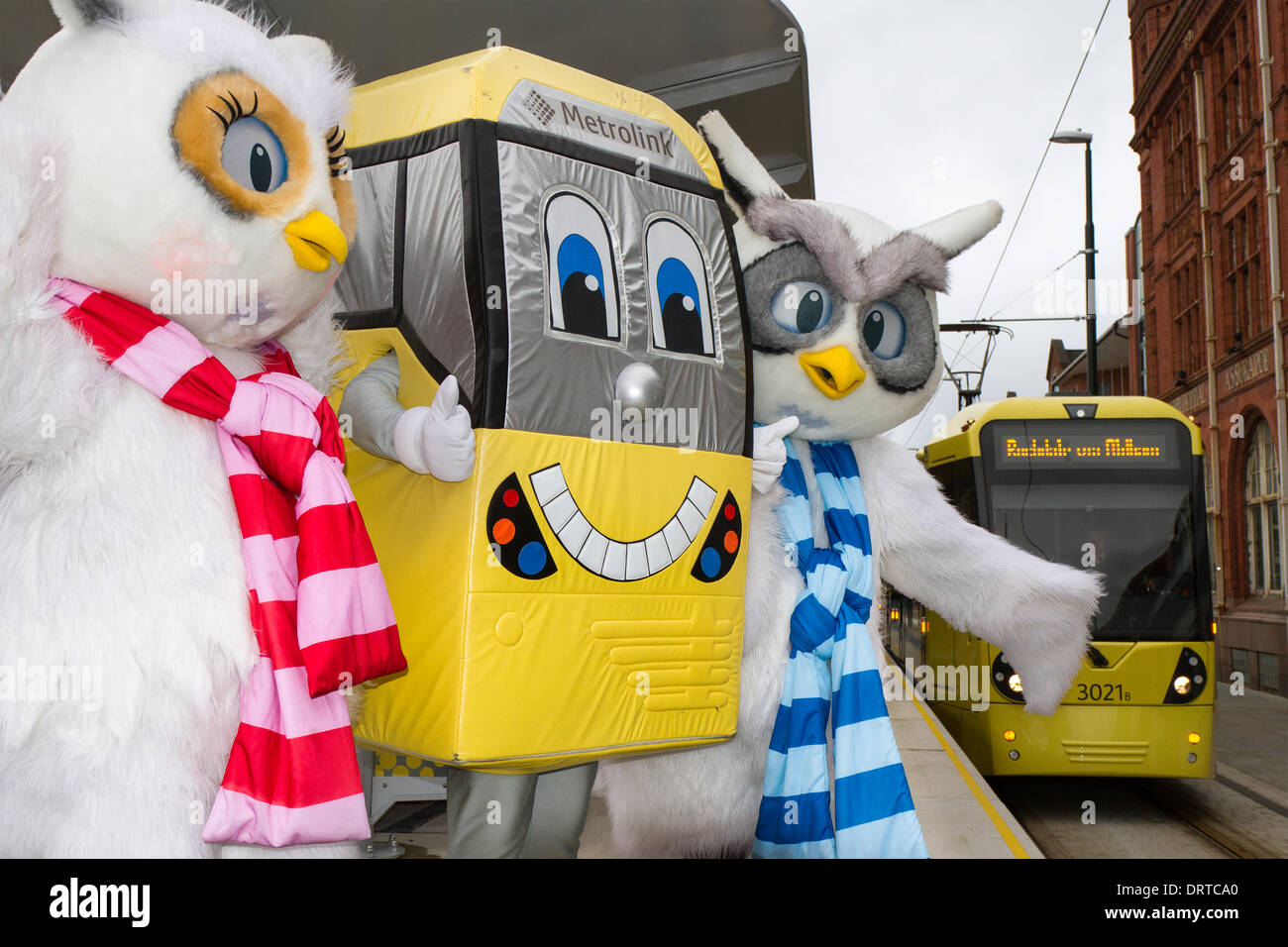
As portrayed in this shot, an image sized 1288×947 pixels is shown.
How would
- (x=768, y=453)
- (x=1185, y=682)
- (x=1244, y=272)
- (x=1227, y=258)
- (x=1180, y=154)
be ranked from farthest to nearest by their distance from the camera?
(x=1180, y=154) → (x=1227, y=258) → (x=1244, y=272) → (x=1185, y=682) → (x=768, y=453)

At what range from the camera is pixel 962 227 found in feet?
11.1

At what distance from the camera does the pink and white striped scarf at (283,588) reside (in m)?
2.05

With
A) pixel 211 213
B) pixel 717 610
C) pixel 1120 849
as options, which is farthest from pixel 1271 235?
pixel 211 213

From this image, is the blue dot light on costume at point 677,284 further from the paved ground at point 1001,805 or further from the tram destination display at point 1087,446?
the tram destination display at point 1087,446

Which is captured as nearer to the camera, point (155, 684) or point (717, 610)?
point (155, 684)

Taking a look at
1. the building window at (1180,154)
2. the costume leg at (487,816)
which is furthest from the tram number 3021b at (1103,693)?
the building window at (1180,154)

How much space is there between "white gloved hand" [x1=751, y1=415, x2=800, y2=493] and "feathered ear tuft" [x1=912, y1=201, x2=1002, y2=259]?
786 mm

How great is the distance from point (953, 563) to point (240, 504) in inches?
95.2

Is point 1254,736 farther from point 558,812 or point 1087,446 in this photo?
point 558,812

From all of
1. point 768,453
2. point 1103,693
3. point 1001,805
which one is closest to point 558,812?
point 768,453

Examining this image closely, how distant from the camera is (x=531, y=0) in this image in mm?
3789

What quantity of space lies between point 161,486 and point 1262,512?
17.0 meters

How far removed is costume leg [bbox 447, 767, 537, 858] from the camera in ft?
8.47
